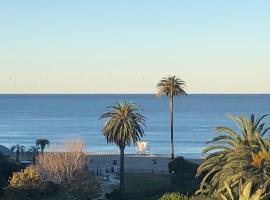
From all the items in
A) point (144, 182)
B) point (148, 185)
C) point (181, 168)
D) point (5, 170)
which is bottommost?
point (148, 185)

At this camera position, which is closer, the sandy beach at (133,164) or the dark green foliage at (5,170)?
the dark green foliage at (5,170)

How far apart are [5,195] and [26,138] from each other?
129919 mm

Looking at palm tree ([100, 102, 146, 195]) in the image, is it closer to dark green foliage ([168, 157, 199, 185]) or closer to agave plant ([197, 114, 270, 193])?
dark green foliage ([168, 157, 199, 185])

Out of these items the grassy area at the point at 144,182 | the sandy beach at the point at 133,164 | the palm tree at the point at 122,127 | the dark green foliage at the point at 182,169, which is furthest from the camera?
the sandy beach at the point at 133,164

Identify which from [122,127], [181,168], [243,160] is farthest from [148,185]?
[243,160]

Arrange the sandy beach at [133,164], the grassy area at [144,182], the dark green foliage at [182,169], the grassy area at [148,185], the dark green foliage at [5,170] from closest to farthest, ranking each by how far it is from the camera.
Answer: the grassy area at [148,185]
the dark green foliage at [5,170]
the grassy area at [144,182]
the dark green foliage at [182,169]
the sandy beach at [133,164]

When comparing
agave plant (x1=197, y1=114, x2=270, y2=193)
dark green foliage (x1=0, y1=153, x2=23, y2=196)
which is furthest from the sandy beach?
agave plant (x1=197, y1=114, x2=270, y2=193)

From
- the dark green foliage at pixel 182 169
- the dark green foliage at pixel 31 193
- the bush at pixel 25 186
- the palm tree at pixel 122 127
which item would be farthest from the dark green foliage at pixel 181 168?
the bush at pixel 25 186

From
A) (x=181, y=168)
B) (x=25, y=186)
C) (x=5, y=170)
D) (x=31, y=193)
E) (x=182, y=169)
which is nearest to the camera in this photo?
(x=25, y=186)

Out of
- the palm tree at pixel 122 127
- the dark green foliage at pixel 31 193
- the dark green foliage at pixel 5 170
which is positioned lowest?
the dark green foliage at pixel 31 193

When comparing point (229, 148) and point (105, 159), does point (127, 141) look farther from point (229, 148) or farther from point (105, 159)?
point (105, 159)

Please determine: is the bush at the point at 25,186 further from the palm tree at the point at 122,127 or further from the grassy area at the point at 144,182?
the grassy area at the point at 144,182

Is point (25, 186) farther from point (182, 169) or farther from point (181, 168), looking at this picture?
point (181, 168)

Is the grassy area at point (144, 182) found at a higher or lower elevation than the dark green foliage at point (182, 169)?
lower
